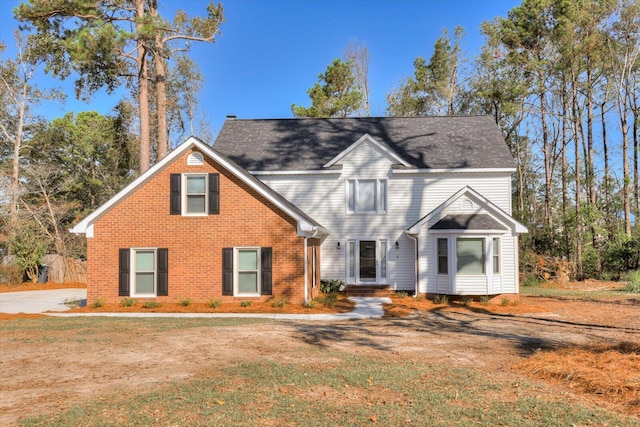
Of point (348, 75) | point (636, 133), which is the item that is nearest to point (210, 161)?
point (348, 75)

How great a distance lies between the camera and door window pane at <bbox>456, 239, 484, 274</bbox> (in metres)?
18.0

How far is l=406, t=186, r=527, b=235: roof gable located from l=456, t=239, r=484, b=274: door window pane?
878 mm

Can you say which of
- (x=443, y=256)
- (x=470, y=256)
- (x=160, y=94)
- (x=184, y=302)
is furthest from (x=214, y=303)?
(x=160, y=94)

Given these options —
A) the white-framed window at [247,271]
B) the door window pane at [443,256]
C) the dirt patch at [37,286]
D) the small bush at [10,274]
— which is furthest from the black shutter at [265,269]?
the small bush at [10,274]

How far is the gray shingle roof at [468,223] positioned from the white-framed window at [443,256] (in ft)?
2.14

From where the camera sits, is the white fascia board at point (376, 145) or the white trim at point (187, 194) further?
the white fascia board at point (376, 145)

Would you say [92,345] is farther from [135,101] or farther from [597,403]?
[135,101]

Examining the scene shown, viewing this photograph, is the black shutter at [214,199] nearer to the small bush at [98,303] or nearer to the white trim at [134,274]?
the white trim at [134,274]

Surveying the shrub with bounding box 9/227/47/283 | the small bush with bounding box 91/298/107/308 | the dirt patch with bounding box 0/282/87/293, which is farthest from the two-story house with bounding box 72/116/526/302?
the shrub with bounding box 9/227/47/283

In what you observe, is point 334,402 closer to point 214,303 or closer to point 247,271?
point 214,303

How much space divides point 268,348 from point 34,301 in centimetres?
1434

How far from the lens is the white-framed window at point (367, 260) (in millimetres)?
20953

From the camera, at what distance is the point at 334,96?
3925 centimetres

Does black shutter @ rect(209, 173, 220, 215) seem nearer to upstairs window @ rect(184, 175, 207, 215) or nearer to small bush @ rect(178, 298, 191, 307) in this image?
upstairs window @ rect(184, 175, 207, 215)
